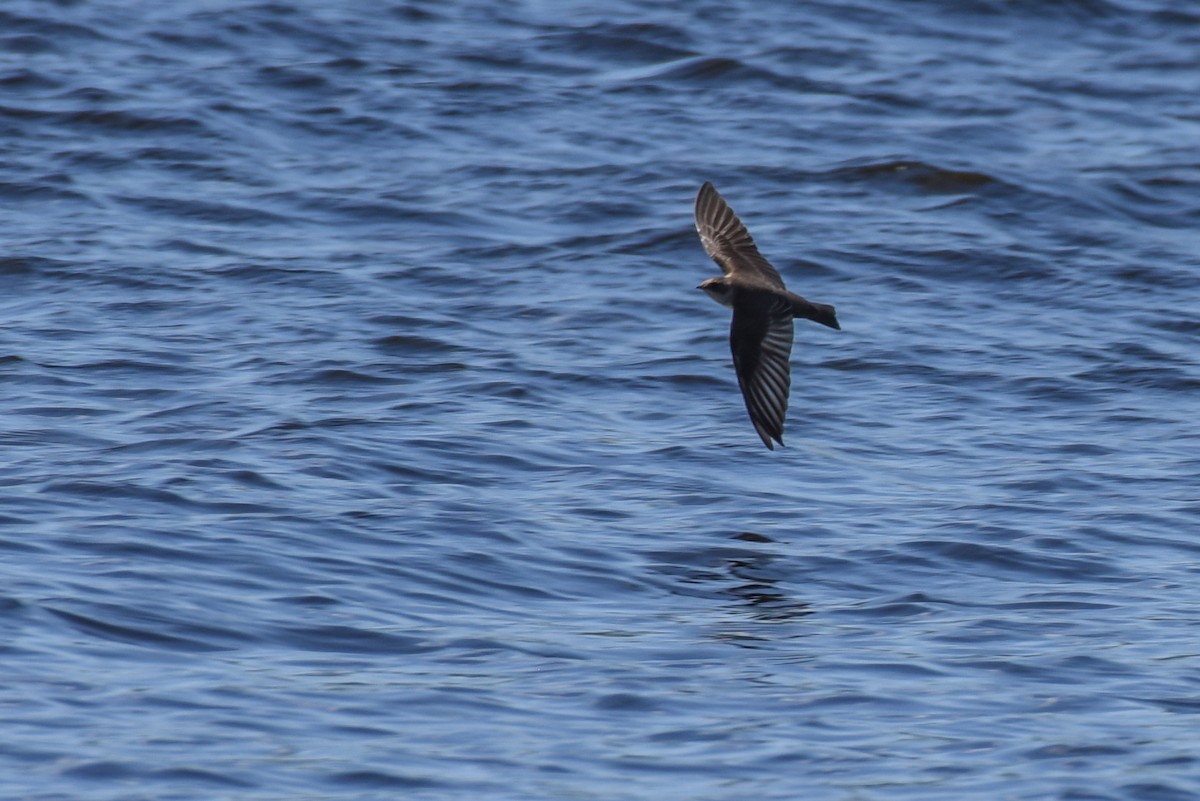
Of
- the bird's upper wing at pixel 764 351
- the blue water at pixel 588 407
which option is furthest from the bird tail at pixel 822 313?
the blue water at pixel 588 407

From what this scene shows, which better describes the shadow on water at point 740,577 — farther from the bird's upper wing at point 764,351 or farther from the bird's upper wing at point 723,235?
the bird's upper wing at point 723,235

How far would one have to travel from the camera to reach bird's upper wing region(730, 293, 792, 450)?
7699 millimetres

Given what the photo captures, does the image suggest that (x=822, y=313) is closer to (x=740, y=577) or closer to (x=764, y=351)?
(x=764, y=351)

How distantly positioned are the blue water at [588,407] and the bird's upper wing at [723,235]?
79 centimetres

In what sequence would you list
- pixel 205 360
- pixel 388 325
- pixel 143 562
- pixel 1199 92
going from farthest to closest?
pixel 1199 92 < pixel 388 325 < pixel 205 360 < pixel 143 562

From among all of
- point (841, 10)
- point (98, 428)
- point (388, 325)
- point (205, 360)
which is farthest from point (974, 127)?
point (98, 428)

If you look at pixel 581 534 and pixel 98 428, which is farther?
pixel 98 428

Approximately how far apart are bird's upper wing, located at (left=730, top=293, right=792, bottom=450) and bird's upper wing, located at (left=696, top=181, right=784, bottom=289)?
55 centimetres

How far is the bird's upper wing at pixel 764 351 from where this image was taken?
770cm

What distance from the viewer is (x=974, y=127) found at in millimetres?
13656

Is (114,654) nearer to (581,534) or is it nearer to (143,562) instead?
(143,562)

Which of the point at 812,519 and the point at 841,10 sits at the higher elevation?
the point at 841,10

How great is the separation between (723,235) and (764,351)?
3.04 feet

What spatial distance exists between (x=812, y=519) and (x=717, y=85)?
717cm
